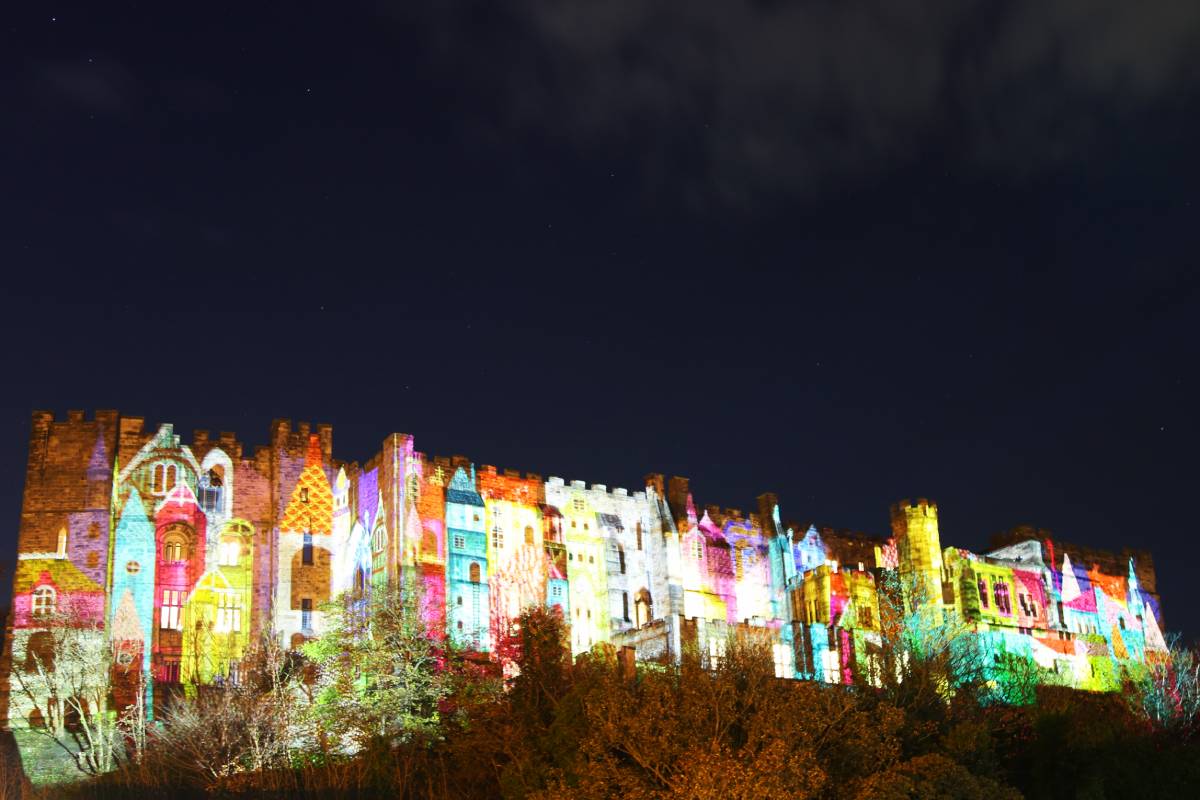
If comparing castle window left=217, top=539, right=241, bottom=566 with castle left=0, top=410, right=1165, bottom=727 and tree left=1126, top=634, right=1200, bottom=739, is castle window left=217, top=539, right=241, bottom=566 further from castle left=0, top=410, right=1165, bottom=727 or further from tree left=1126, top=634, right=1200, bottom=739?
tree left=1126, top=634, right=1200, bottom=739

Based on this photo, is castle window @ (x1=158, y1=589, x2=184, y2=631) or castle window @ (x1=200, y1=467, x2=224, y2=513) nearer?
castle window @ (x1=158, y1=589, x2=184, y2=631)

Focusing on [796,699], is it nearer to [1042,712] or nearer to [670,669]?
[670,669]

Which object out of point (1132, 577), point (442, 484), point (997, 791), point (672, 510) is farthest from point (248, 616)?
point (1132, 577)

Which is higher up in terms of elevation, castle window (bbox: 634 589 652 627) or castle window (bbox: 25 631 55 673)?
castle window (bbox: 634 589 652 627)

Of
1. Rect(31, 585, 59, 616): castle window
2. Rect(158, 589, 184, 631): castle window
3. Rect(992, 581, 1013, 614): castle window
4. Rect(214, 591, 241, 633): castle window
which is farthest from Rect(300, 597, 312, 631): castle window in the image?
Rect(992, 581, 1013, 614): castle window

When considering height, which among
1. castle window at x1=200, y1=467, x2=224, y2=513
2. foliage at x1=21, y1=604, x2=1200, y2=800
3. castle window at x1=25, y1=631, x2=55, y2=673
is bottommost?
foliage at x1=21, y1=604, x2=1200, y2=800

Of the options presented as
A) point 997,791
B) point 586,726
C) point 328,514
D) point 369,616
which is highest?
point 328,514

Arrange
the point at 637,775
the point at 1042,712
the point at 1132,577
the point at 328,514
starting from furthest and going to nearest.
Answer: the point at 1132,577, the point at 328,514, the point at 1042,712, the point at 637,775

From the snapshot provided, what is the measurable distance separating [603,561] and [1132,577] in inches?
1434

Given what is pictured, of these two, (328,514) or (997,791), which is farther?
(328,514)

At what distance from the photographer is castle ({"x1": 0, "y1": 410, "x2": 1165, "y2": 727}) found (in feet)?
170

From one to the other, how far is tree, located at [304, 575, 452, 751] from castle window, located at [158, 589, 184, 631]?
988 cm

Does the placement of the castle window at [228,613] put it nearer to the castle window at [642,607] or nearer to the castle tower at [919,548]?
the castle window at [642,607]

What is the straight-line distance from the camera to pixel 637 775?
28.7 meters
